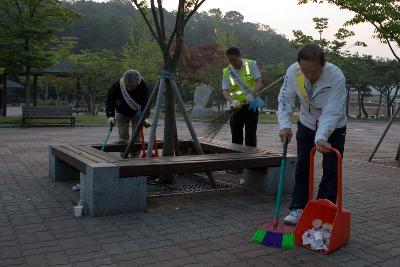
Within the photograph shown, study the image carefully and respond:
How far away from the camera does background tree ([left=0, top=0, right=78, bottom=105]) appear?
17.3 m

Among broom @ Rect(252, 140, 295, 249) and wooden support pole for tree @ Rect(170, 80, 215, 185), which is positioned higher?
wooden support pole for tree @ Rect(170, 80, 215, 185)

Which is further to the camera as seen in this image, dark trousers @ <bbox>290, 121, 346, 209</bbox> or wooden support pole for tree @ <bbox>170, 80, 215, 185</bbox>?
wooden support pole for tree @ <bbox>170, 80, 215, 185</bbox>

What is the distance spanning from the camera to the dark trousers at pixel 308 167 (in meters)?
3.99

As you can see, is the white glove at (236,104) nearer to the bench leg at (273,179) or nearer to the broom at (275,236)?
the bench leg at (273,179)

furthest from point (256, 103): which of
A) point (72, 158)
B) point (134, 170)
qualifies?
point (72, 158)

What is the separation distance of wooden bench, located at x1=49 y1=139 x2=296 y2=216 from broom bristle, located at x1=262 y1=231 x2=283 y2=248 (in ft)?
4.40

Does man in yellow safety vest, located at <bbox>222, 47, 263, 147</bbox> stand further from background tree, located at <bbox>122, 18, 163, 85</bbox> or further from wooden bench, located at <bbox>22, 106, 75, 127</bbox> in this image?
background tree, located at <bbox>122, 18, 163, 85</bbox>

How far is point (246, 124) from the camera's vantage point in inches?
260

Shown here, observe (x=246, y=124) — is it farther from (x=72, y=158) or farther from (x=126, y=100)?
(x=72, y=158)

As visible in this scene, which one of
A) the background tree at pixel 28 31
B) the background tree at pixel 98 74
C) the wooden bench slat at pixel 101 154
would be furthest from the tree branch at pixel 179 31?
the background tree at pixel 98 74

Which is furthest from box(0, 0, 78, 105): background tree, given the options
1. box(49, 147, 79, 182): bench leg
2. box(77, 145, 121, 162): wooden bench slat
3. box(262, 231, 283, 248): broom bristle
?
box(262, 231, 283, 248): broom bristle

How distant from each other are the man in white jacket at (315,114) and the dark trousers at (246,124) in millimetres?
2274

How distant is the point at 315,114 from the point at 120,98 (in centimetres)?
331

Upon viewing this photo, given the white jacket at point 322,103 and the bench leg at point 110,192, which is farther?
the bench leg at point 110,192
